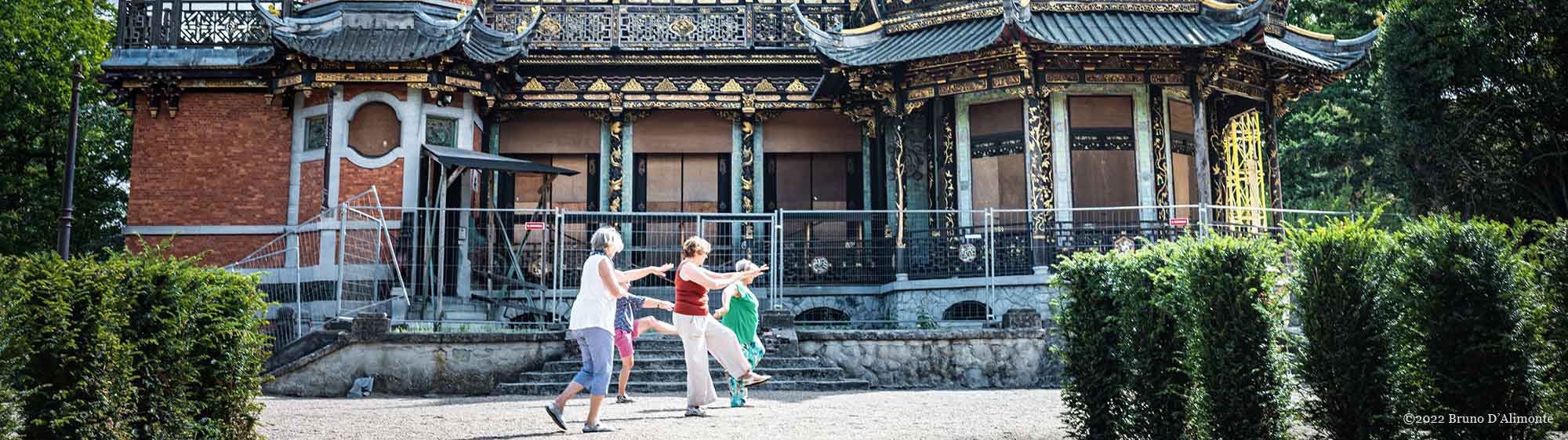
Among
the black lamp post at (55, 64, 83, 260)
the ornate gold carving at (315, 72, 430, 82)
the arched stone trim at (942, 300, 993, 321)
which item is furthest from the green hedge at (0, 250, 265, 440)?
the ornate gold carving at (315, 72, 430, 82)

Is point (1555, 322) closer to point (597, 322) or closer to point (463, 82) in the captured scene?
point (597, 322)

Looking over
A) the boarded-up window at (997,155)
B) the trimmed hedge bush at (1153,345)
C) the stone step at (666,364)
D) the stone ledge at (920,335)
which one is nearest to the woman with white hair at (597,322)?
the trimmed hedge bush at (1153,345)

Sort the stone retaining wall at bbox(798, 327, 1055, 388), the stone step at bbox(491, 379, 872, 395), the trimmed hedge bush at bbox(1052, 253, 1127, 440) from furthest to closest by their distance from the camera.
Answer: the stone retaining wall at bbox(798, 327, 1055, 388), the stone step at bbox(491, 379, 872, 395), the trimmed hedge bush at bbox(1052, 253, 1127, 440)

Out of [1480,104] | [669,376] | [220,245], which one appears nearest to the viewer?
[669,376]

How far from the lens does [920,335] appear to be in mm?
15047

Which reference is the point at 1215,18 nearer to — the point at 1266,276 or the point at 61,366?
the point at 1266,276

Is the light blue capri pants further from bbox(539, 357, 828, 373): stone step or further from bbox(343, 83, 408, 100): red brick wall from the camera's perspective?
bbox(343, 83, 408, 100): red brick wall

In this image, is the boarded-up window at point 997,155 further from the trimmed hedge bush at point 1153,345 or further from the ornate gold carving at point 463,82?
the trimmed hedge bush at point 1153,345

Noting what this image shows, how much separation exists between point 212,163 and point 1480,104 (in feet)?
60.4

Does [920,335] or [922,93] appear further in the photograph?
[922,93]

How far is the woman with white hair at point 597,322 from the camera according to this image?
9.21 meters

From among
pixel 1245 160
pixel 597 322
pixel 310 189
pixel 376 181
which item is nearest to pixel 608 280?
pixel 597 322

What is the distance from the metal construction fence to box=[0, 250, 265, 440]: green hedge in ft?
Answer: 26.8

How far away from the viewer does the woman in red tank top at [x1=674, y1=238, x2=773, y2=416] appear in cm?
1027
